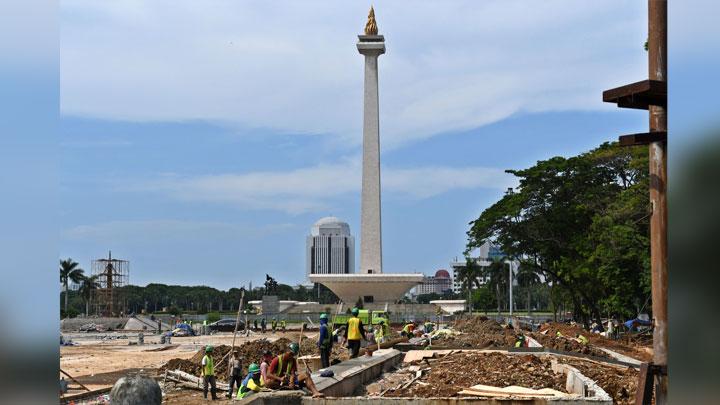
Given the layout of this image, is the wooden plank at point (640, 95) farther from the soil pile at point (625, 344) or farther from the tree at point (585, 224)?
the tree at point (585, 224)

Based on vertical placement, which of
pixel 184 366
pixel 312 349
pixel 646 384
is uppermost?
pixel 646 384

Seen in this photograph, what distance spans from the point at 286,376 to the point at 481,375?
6810 millimetres

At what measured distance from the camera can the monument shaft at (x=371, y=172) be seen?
7850 centimetres

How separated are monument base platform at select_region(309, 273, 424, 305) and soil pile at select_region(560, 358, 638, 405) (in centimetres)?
5565

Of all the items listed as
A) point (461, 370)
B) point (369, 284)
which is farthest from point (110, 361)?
point (369, 284)

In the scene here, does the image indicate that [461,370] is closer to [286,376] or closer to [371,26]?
[286,376]

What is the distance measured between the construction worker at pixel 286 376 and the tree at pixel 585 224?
1011 inches

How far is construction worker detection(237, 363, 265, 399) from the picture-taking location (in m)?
14.4

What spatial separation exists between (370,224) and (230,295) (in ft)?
308

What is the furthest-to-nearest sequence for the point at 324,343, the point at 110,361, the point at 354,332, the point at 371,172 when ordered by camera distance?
1. the point at 371,172
2. the point at 110,361
3. the point at 354,332
4. the point at 324,343

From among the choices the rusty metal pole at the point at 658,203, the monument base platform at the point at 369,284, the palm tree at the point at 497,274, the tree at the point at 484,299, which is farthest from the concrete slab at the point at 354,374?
the tree at the point at 484,299

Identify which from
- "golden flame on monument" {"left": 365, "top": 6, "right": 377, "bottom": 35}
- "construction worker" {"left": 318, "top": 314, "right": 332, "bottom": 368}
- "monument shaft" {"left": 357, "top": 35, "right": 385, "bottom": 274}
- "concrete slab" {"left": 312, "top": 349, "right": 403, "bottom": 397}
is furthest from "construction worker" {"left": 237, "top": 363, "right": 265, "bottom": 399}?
"golden flame on monument" {"left": 365, "top": 6, "right": 377, "bottom": 35}

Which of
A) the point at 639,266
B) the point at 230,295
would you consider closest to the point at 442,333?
the point at 639,266

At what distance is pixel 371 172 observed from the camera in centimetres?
7894
